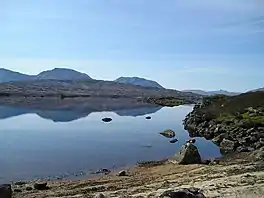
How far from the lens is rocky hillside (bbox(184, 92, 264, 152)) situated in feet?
158

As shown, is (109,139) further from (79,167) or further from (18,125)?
(18,125)

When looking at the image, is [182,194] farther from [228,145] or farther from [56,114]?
[56,114]

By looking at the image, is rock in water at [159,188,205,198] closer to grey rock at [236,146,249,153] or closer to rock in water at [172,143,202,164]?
rock in water at [172,143,202,164]

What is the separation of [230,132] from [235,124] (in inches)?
156

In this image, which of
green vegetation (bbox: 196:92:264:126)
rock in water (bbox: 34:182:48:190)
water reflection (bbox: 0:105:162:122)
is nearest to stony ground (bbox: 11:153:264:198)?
rock in water (bbox: 34:182:48:190)

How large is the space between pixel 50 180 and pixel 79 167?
5231 millimetres

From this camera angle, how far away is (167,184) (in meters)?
25.3

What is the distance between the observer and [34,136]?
58.7m

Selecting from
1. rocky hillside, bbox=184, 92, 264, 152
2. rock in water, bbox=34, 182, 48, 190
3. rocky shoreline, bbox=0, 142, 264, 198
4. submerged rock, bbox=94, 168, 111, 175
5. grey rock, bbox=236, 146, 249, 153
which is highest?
rocky hillside, bbox=184, 92, 264, 152

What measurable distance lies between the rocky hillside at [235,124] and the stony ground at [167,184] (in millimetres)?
14544

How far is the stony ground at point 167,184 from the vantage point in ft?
71.0

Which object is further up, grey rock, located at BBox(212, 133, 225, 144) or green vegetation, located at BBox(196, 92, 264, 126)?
green vegetation, located at BBox(196, 92, 264, 126)

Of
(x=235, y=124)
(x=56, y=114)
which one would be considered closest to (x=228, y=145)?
(x=235, y=124)

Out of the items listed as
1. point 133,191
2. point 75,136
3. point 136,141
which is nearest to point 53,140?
point 75,136
